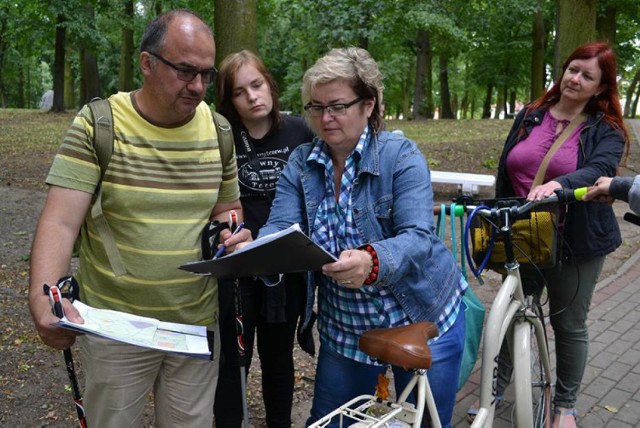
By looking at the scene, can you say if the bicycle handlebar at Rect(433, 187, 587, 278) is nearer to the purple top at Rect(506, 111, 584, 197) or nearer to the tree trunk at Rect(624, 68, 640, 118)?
the purple top at Rect(506, 111, 584, 197)

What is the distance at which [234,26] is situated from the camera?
16.8ft

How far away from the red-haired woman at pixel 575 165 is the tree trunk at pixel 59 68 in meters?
18.7

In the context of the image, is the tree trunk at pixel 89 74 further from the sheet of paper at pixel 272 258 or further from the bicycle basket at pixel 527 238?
the sheet of paper at pixel 272 258

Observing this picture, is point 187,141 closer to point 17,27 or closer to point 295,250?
point 295,250

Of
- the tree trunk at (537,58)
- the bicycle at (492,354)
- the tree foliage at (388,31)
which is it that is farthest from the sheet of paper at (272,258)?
the tree trunk at (537,58)

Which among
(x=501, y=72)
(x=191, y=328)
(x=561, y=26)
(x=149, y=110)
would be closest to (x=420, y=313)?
(x=191, y=328)

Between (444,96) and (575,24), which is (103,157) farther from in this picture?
(444,96)

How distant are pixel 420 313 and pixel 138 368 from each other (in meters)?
1.05

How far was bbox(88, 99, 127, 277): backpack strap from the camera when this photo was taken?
1.97 meters

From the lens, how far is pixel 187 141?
216cm

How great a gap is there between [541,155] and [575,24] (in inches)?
224

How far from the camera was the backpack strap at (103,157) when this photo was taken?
197 cm

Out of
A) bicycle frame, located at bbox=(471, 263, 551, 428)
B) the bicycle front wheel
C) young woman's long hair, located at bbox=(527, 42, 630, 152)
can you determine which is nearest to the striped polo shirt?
bicycle frame, located at bbox=(471, 263, 551, 428)

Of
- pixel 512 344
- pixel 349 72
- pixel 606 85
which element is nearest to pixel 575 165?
pixel 606 85
